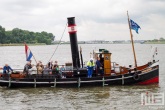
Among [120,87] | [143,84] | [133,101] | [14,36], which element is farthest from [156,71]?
[14,36]

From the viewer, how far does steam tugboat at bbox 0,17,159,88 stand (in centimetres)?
2311

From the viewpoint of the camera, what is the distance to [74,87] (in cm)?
2328

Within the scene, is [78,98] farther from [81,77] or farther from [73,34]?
[73,34]

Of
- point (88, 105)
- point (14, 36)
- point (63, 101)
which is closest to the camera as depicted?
point (88, 105)

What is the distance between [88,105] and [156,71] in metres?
8.37

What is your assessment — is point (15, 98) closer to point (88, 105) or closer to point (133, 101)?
point (88, 105)

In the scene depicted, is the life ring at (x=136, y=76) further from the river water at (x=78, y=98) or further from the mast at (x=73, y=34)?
the mast at (x=73, y=34)

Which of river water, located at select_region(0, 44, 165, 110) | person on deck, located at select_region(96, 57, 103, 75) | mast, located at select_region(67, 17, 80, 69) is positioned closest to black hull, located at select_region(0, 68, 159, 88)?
river water, located at select_region(0, 44, 165, 110)

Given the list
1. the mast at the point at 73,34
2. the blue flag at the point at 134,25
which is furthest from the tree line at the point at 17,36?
the blue flag at the point at 134,25

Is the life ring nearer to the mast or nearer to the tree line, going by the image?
the mast

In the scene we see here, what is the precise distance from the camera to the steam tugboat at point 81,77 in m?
Result: 23.1

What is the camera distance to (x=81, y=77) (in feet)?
75.9

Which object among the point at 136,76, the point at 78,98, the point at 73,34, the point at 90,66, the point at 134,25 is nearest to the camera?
the point at 78,98

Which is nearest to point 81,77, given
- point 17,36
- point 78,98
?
point 78,98
